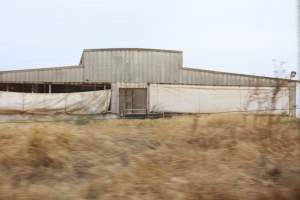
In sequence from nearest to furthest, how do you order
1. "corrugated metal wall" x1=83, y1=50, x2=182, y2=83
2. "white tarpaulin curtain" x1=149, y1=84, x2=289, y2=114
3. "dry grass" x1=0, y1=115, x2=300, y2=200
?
1. "dry grass" x1=0, y1=115, x2=300, y2=200
2. "white tarpaulin curtain" x1=149, y1=84, x2=289, y2=114
3. "corrugated metal wall" x1=83, y1=50, x2=182, y2=83

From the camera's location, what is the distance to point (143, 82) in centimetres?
2780

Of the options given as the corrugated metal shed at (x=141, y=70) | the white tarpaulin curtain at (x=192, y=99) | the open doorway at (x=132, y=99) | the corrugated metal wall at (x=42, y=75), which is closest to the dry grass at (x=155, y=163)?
the white tarpaulin curtain at (x=192, y=99)

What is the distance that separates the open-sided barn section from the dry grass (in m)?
16.4

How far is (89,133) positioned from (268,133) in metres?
3.08

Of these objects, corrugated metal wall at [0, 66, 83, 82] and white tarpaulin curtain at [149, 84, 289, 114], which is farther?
corrugated metal wall at [0, 66, 83, 82]

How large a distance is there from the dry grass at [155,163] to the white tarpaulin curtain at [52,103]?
15.1m

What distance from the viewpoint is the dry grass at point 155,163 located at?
4.71 meters

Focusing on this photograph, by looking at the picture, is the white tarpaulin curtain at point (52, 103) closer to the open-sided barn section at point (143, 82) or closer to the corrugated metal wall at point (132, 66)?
the open-sided barn section at point (143, 82)

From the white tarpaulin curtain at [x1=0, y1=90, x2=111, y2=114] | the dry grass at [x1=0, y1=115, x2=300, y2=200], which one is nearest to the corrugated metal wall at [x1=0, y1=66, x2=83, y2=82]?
the white tarpaulin curtain at [x1=0, y1=90, x2=111, y2=114]

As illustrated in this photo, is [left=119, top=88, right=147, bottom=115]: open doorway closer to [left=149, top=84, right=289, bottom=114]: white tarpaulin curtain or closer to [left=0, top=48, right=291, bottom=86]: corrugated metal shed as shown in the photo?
[left=0, top=48, right=291, bottom=86]: corrugated metal shed

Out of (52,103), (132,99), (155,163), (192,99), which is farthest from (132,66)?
(155,163)

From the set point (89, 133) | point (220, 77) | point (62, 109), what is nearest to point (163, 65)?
point (220, 77)

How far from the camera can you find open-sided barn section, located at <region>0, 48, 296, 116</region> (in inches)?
982

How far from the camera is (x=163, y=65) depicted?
28422 millimetres
